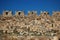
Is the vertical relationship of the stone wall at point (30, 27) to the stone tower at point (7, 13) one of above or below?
below

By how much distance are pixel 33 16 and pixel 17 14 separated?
3537 mm

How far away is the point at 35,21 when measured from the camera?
30.7 m

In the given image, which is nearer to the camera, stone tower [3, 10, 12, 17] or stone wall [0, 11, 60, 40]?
stone wall [0, 11, 60, 40]

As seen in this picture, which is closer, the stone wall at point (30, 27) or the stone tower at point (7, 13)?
the stone wall at point (30, 27)

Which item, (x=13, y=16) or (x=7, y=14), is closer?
(x=13, y=16)

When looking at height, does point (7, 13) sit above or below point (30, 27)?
above

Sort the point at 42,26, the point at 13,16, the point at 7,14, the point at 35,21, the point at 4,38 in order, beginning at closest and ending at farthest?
the point at 4,38 < the point at 42,26 < the point at 35,21 < the point at 13,16 < the point at 7,14

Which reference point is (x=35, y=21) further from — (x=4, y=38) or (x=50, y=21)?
(x=4, y=38)


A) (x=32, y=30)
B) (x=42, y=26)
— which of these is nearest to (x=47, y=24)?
(x=42, y=26)

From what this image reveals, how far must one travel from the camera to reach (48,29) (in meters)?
27.8

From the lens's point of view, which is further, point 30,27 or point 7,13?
point 7,13

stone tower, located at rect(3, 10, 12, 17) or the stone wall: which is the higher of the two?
stone tower, located at rect(3, 10, 12, 17)

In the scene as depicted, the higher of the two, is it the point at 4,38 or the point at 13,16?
the point at 13,16

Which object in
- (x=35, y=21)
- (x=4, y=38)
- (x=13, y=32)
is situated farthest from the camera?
(x=35, y=21)
